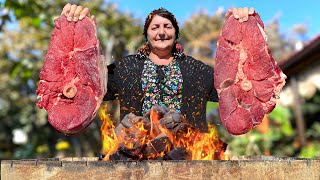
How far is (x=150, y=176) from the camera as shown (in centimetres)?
279

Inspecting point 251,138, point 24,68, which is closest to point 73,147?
point 251,138

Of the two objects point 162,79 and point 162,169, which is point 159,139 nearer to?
point 162,169

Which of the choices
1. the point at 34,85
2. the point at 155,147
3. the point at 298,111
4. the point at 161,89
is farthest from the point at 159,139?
the point at 298,111

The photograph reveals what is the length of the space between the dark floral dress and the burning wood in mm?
139

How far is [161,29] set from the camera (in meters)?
3.76

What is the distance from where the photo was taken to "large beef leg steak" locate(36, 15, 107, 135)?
132 inches

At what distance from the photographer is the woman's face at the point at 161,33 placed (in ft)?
12.4

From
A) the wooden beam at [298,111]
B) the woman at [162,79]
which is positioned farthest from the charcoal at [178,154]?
the wooden beam at [298,111]

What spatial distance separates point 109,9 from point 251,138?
6.03 meters

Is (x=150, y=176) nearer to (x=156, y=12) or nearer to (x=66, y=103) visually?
(x=66, y=103)

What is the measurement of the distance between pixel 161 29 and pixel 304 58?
696 cm

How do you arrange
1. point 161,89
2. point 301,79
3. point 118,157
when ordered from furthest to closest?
point 301,79, point 161,89, point 118,157

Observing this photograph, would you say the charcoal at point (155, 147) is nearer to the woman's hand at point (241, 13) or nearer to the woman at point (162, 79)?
the woman at point (162, 79)

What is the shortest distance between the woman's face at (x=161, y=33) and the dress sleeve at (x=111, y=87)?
36cm
